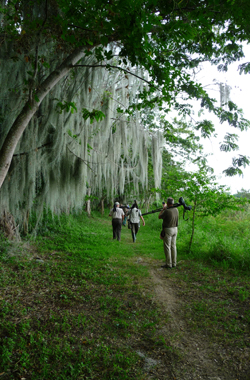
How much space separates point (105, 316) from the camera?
9.13 feet

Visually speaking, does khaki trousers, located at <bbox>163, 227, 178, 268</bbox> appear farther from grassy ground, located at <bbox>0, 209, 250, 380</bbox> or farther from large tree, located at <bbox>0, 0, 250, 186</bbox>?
large tree, located at <bbox>0, 0, 250, 186</bbox>

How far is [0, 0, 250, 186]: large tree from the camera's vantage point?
2.16 m

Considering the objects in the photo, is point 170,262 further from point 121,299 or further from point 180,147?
point 180,147

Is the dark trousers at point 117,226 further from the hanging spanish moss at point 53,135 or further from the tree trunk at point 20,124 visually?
the tree trunk at point 20,124

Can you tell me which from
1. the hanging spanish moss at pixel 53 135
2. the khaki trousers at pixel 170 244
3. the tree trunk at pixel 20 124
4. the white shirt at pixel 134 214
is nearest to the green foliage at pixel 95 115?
the hanging spanish moss at pixel 53 135

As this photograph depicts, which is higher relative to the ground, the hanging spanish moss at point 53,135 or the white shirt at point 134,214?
the hanging spanish moss at point 53,135

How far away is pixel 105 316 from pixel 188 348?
0.99 meters

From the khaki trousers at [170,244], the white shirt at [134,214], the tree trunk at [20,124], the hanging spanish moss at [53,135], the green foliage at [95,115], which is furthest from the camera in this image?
the white shirt at [134,214]

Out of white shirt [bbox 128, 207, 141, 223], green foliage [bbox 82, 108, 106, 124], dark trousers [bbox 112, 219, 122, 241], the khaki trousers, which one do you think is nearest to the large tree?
green foliage [bbox 82, 108, 106, 124]

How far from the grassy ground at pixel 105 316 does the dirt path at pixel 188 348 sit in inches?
1.4

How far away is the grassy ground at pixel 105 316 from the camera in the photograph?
1.99 metres

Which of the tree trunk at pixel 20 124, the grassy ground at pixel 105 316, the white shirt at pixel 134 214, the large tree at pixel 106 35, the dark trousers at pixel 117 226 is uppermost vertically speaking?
the large tree at pixel 106 35

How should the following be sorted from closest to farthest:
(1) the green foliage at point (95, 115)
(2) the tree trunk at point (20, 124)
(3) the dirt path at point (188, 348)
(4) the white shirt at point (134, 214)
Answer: (3) the dirt path at point (188, 348), (2) the tree trunk at point (20, 124), (1) the green foliage at point (95, 115), (4) the white shirt at point (134, 214)

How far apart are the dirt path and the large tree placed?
2.33 m
